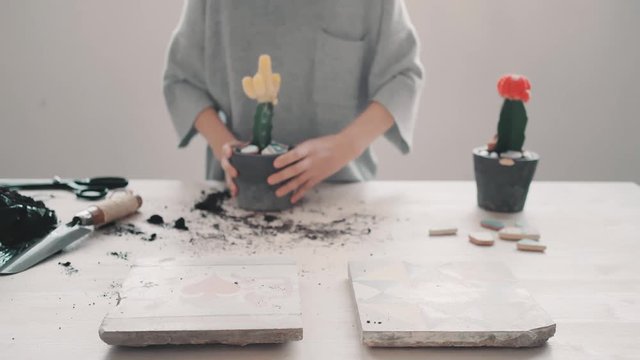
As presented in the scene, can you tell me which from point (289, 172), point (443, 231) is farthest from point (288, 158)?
point (443, 231)

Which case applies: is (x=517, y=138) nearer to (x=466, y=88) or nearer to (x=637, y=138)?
(x=466, y=88)

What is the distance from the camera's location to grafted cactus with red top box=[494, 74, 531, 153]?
3.42ft

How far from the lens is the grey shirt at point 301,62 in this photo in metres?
1.19

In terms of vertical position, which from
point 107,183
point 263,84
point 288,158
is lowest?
point 107,183

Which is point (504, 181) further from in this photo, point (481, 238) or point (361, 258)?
point (361, 258)

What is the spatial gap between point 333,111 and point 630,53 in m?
1.16

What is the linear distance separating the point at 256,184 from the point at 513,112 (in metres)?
0.42

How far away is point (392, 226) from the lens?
0.98 m

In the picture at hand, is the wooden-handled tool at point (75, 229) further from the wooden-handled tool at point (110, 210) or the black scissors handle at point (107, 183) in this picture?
the black scissors handle at point (107, 183)

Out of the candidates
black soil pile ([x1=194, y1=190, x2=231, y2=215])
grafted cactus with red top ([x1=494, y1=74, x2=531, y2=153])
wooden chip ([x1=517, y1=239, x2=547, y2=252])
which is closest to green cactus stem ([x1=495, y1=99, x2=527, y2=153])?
grafted cactus with red top ([x1=494, y1=74, x2=531, y2=153])

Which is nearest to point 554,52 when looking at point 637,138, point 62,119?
point 637,138

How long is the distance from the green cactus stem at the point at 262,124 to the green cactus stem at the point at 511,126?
14.2 inches

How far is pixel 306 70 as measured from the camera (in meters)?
1.24

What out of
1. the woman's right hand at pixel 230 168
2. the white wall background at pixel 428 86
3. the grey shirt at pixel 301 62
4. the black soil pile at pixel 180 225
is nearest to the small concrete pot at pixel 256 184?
the woman's right hand at pixel 230 168
